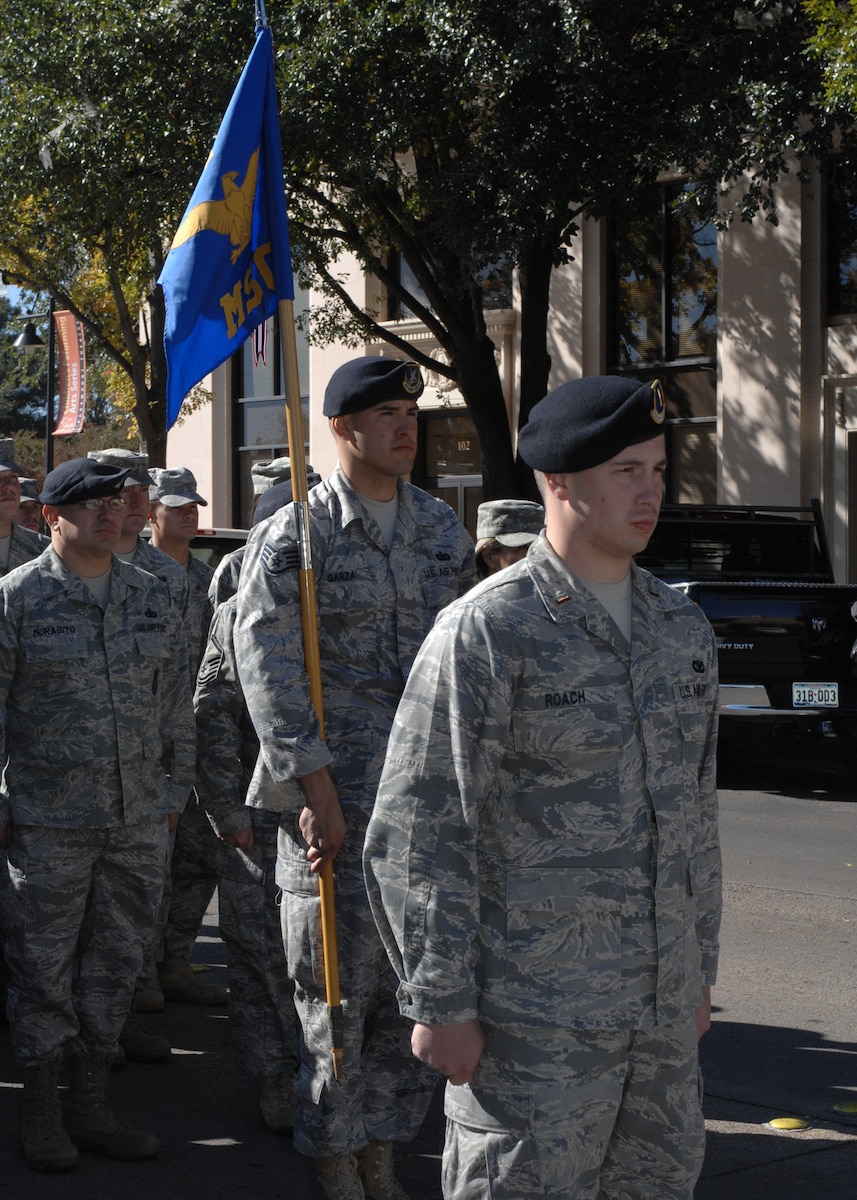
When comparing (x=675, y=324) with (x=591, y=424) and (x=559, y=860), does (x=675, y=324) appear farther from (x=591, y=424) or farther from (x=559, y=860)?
(x=559, y=860)

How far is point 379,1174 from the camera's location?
13.8ft

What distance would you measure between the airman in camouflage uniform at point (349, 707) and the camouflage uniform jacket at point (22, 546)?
12.7 feet

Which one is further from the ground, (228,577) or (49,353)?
(49,353)

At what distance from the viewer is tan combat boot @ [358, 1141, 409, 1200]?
4191mm

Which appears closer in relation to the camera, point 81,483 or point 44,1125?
point 44,1125

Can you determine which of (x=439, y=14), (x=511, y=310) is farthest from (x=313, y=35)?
(x=511, y=310)

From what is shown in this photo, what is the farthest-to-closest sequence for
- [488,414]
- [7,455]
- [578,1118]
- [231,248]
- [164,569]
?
[488,414]
[7,455]
[164,569]
[231,248]
[578,1118]

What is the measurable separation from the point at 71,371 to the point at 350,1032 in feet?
75.4

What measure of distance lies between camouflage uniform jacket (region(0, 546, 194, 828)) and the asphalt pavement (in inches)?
40.2

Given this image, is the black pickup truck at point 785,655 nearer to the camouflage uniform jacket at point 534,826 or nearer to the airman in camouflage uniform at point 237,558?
the airman in camouflage uniform at point 237,558

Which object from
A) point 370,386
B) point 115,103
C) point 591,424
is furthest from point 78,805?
point 115,103

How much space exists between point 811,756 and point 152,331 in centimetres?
1441

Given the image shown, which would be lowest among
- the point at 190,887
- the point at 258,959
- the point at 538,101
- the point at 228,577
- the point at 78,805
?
the point at 190,887

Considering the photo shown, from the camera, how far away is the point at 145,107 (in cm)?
1711
